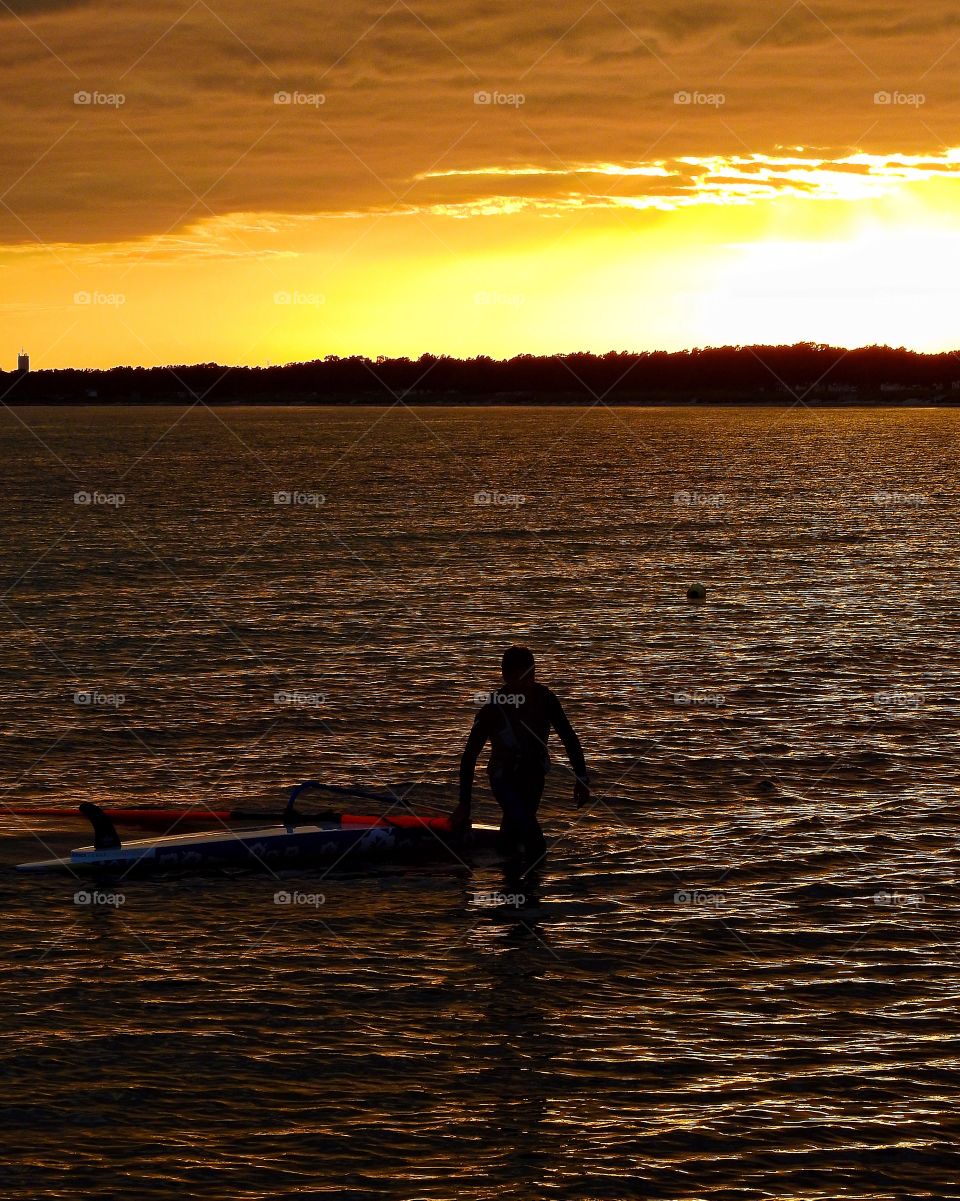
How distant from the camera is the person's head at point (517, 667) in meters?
17.1

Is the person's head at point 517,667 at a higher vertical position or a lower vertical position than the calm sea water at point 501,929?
higher

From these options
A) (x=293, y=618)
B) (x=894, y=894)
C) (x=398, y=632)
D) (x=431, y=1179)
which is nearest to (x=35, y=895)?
(x=431, y=1179)

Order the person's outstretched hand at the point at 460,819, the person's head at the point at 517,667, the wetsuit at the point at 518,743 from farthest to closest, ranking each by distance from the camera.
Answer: the person's outstretched hand at the point at 460,819, the wetsuit at the point at 518,743, the person's head at the point at 517,667

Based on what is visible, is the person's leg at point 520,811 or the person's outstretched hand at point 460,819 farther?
the person's leg at point 520,811

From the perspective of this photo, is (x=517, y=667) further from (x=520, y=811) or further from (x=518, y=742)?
(x=520, y=811)

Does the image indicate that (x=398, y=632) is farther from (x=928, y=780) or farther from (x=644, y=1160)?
(x=644, y=1160)

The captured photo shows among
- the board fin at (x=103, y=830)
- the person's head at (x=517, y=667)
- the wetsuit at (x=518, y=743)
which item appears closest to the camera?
the person's head at (x=517, y=667)

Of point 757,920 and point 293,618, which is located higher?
point 293,618

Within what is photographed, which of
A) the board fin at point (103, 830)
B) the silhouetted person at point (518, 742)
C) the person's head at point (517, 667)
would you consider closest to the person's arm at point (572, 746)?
the silhouetted person at point (518, 742)

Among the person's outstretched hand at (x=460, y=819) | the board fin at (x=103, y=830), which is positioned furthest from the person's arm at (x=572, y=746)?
the board fin at (x=103, y=830)

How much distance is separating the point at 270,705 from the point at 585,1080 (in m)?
18.0

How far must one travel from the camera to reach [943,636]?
41.2 meters

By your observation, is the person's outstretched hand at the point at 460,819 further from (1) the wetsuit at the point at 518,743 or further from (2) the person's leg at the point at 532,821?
(2) the person's leg at the point at 532,821

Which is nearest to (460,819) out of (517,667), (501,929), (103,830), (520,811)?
(520,811)
